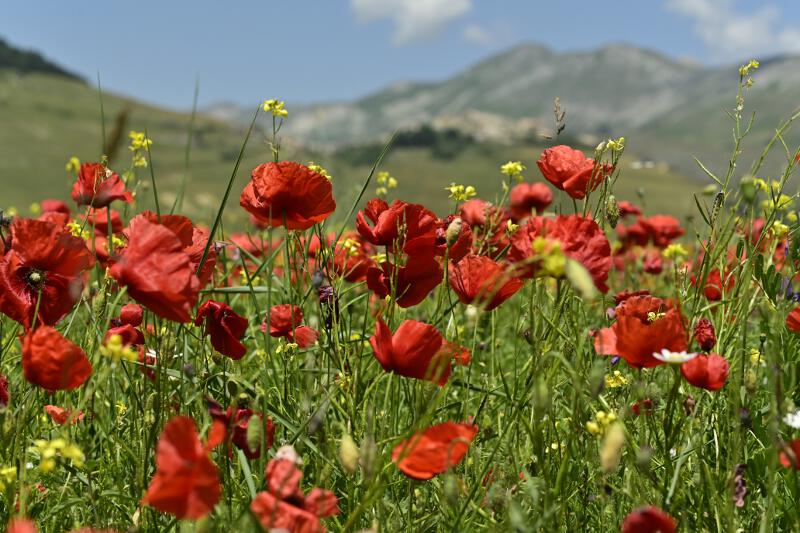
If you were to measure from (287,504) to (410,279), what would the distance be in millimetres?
832

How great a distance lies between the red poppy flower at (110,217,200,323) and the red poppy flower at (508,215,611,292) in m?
0.65

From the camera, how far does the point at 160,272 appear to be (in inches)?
48.3

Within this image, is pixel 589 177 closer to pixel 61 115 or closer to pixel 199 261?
pixel 199 261

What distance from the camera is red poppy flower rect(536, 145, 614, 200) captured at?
190 cm

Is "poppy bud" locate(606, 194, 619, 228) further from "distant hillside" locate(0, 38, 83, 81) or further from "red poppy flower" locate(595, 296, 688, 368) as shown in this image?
"distant hillside" locate(0, 38, 83, 81)

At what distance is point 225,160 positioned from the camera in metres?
105

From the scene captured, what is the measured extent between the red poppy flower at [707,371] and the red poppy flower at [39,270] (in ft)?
3.94

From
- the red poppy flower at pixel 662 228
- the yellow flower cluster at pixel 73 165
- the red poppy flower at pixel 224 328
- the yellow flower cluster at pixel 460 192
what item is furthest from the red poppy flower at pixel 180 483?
the red poppy flower at pixel 662 228

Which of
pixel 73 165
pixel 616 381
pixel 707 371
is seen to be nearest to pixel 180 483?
pixel 707 371

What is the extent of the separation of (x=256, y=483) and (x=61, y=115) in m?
118

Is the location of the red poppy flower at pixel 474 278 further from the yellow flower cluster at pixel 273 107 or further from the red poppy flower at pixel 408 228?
→ the yellow flower cluster at pixel 273 107

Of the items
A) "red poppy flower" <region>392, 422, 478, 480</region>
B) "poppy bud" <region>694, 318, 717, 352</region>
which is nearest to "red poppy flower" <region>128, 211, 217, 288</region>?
"red poppy flower" <region>392, 422, 478, 480</region>

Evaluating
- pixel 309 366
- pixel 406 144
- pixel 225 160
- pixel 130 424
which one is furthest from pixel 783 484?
pixel 406 144

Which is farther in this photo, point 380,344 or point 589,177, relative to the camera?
point 589,177
